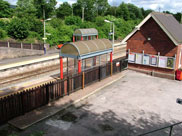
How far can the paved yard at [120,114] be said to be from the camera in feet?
32.6

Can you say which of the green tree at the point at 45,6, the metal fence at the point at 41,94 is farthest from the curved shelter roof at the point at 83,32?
the green tree at the point at 45,6

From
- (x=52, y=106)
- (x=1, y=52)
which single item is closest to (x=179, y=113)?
(x=52, y=106)

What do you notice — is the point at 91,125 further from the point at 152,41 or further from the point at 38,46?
the point at 38,46

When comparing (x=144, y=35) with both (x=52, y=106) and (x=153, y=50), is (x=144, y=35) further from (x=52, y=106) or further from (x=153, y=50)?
(x=52, y=106)

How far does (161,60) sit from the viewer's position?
1978 cm

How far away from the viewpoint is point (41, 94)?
11945 mm

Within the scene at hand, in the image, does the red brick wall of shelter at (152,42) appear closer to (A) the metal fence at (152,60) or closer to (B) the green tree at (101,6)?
(A) the metal fence at (152,60)

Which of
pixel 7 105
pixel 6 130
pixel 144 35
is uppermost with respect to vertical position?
pixel 144 35

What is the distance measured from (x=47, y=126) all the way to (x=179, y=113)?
8.15 m

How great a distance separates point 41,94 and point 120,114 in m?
5.01

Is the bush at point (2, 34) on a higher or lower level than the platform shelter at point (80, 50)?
higher

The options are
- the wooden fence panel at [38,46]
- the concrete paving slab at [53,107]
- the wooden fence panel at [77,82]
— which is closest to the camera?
→ the concrete paving slab at [53,107]

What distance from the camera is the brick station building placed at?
19.0 metres

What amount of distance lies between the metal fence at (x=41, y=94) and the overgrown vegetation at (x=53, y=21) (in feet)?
76.8
